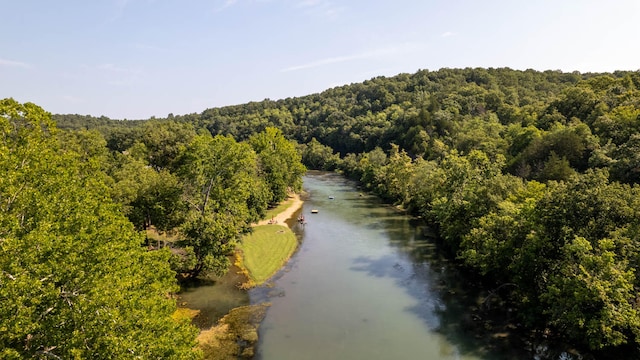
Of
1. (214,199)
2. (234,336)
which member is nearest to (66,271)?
(234,336)

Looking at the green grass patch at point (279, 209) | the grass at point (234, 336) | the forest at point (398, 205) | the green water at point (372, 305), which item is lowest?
the green water at point (372, 305)

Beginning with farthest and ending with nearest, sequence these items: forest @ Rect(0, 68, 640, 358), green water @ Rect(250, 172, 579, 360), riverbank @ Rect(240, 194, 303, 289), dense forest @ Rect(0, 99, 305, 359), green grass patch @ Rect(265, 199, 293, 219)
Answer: green grass patch @ Rect(265, 199, 293, 219) < riverbank @ Rect(240, 194, 303, 289) < green water @ Rect(250, 172, 579, 360) < forest @ Rect(0, 68, 640, 358) < dense forest @ Rect(0, 99, 305, 359)

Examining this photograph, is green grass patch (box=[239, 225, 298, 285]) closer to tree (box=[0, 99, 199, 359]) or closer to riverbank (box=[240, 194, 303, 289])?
riverbank (box=[240, 194, 303, 289])

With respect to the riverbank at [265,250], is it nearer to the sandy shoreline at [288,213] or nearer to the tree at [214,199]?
the sandy shoreline at [288,213]

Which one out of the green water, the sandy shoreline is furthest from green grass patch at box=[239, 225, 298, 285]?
the sandy shoreline

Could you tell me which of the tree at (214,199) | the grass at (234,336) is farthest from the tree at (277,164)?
the grass at (234,336)

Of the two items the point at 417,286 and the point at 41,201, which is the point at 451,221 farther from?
the point at 41,201

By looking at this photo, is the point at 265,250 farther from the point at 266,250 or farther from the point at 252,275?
the point at 252,275
